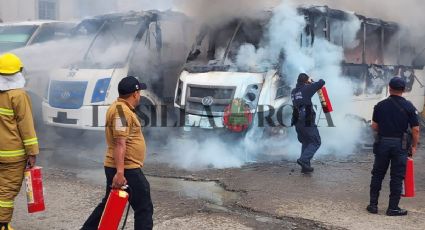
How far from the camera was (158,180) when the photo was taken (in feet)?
20.7

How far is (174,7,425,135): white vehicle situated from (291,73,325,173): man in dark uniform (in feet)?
2.12

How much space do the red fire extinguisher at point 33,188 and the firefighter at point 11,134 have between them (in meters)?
0.09

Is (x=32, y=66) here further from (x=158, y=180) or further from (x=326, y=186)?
(x=326, y=186)

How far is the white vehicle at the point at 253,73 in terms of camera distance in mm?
7223

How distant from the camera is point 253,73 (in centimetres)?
728

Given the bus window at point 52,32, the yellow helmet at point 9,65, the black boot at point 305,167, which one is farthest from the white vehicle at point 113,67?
the yellow helmet at point 9,65

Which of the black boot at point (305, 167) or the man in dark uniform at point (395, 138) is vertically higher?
the man in dark uniform at point (395, 138)

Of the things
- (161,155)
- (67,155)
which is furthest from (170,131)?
(67,155)

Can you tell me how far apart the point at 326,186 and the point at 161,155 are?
3.03m

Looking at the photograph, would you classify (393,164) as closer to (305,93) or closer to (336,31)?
(305,93)

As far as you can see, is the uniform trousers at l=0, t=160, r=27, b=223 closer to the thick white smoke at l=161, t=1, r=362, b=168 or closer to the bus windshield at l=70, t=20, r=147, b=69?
the thick white smoke at l=161, t=1, r=362, b=168

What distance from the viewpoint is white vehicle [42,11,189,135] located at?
8.30 metres

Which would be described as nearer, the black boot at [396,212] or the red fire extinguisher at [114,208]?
the red fire extinguisher at [114,208]

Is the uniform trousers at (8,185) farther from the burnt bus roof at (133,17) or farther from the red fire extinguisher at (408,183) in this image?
the burnt bus roof at (133,17)
